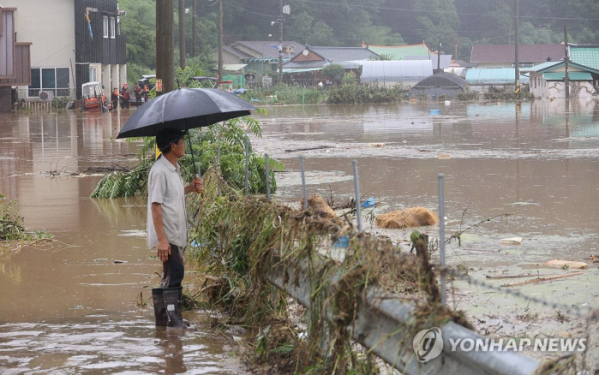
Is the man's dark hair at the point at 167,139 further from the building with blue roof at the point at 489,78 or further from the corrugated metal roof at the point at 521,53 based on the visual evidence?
the corrugated metal roof at the point at 521,53

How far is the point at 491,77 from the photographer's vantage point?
89688mm

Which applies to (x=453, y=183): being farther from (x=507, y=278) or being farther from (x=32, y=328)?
(x=32, y=328)

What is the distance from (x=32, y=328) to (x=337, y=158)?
548 inches

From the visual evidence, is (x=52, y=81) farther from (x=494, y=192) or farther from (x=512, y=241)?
(x=512, y=241)

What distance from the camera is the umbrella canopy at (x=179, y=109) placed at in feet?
22.0

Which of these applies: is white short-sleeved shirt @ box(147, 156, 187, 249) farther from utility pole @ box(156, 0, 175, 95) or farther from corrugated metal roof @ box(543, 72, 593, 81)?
corrugated metal roof @ box(543, 72, 593, 81)

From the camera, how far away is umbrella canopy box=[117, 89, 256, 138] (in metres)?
6.70

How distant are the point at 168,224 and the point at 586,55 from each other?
234 ft

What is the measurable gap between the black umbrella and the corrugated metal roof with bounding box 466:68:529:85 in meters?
83.2

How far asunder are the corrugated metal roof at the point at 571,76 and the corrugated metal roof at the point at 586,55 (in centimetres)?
105

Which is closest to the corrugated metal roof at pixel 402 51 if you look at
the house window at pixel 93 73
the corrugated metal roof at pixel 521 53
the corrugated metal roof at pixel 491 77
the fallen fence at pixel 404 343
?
the corrugated metal roof at pixel 521 53

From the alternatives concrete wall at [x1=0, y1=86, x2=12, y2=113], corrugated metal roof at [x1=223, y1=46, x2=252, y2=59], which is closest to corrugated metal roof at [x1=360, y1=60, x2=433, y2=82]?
corrugated metal roof at [x1=223, y1=46, x2=252, y2=59]

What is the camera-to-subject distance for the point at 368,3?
12681cm

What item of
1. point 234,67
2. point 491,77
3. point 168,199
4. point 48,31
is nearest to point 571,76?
point 491,77
